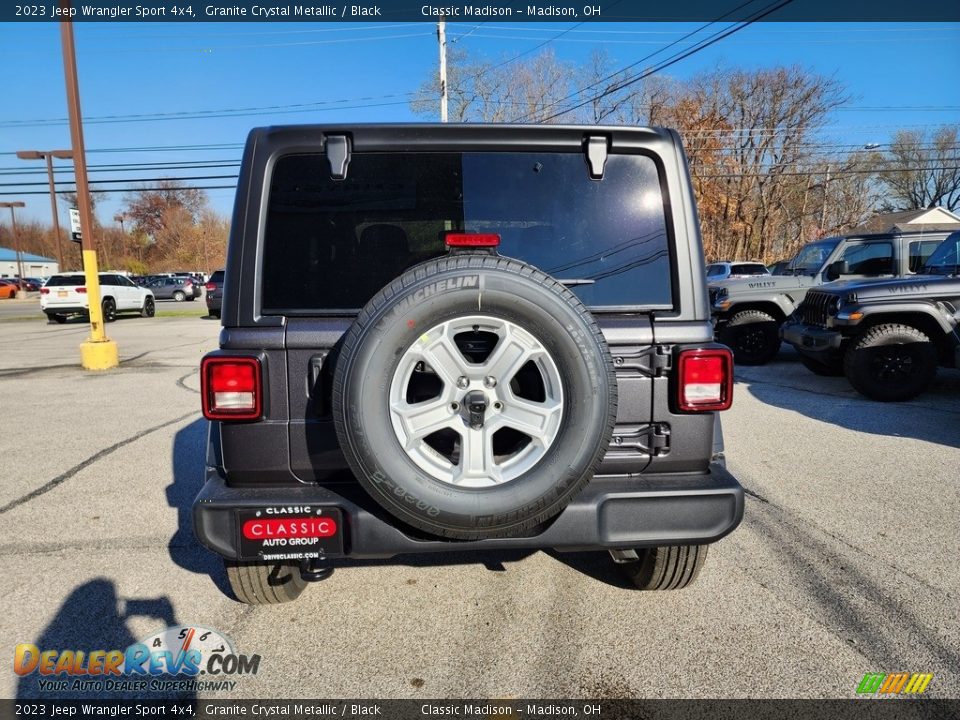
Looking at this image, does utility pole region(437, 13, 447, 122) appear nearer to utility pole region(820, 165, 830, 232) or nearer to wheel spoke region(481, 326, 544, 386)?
wheel spoke region(481, 326, 544, 386)

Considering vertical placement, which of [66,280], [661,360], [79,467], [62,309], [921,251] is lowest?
[79,467]

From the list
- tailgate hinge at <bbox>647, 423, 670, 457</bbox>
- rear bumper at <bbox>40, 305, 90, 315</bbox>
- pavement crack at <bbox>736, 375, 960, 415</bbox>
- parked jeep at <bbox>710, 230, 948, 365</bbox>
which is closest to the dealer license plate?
tailgate hinge at <bbox>647, 423, 670, 457</bbox>

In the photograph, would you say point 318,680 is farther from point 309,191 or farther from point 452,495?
point 309,191

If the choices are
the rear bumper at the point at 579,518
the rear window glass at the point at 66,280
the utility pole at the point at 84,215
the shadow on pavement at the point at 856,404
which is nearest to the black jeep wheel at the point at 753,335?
the shadow on pavement at the point at 856,404

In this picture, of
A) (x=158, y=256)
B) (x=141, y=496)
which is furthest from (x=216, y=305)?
(x=158, y=256)

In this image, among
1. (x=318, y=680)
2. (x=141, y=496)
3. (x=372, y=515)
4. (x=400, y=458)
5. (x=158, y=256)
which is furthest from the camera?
(x=158, y=256)

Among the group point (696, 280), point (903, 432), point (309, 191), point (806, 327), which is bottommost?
point (903, 432)

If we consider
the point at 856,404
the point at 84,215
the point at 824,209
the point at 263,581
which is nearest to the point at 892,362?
the point at 856,404

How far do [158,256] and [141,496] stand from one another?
7918 cm

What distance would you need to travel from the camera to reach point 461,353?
205cm

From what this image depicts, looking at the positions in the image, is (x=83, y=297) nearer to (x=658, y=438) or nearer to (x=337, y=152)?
(x=337, y=152)

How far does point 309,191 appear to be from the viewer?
2.25m

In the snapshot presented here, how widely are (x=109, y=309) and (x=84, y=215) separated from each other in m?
11.9

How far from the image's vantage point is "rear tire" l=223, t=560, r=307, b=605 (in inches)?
98.6
